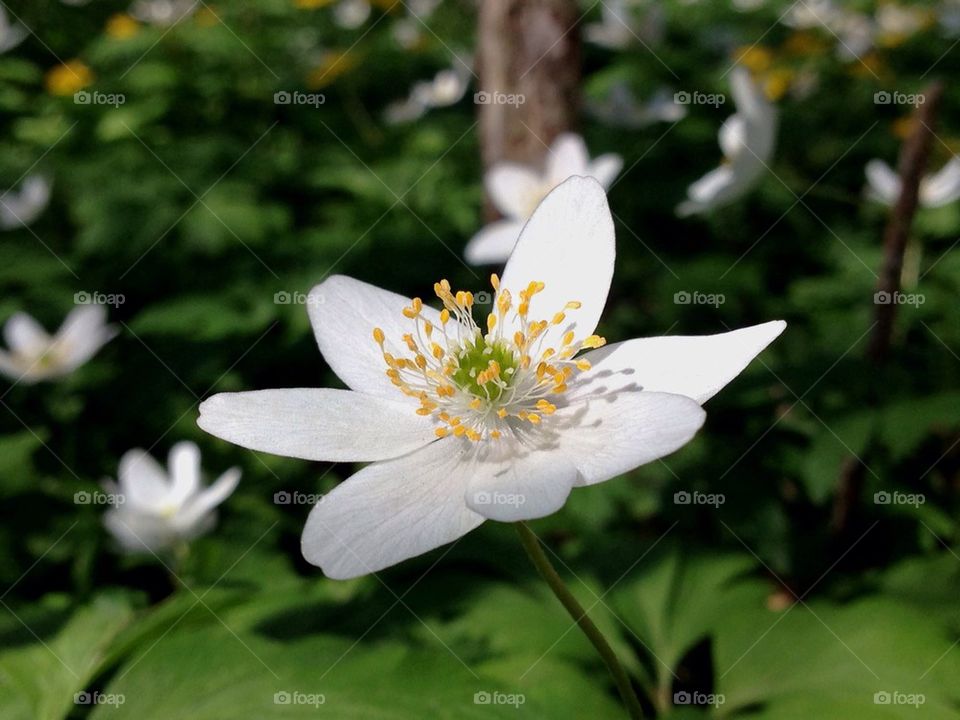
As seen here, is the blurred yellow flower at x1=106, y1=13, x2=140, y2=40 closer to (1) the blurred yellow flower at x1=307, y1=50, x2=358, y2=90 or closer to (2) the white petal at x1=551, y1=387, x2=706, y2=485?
(1) the blurred yellow flower at x1=307, y1=50, x2=358, y2=90

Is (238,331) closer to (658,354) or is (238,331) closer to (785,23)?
(658,354)

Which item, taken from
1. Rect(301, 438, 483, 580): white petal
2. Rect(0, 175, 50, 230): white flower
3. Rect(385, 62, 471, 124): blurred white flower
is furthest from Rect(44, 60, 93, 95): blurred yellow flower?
Rect(301, 438, 483, 580): white petal

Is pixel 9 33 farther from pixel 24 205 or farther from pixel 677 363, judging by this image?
pixel 677 363

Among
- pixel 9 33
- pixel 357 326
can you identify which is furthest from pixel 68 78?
pixel 357 326

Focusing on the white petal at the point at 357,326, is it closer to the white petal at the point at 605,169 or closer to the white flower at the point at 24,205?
the white petal at the point at 605,169

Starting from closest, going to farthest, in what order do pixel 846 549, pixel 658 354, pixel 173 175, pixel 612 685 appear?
pixel 658 354
pixel 612 685
pixel 846 549
pixel 173 175

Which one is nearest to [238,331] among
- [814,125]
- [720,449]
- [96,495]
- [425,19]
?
[96,495]

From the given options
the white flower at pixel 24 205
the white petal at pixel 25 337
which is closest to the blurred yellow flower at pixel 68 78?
the white flower at pixel 24 205
